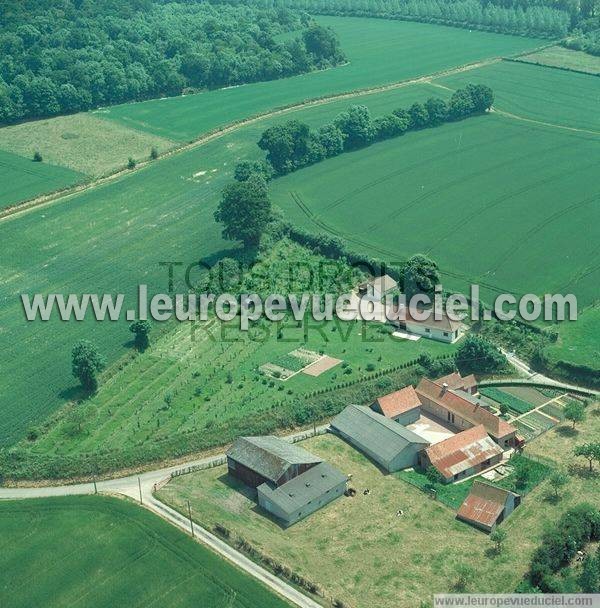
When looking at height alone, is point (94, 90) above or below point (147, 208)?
above

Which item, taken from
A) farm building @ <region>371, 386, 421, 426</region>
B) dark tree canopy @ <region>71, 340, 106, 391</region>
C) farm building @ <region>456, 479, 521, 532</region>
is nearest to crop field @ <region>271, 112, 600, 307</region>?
farm building @ <region>371, 386, 421, 426</region>

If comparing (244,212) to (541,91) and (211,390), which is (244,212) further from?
(541,91)

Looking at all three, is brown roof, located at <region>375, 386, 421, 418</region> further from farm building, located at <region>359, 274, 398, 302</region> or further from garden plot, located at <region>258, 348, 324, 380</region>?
farm building, located at <region>359, 274, 398, 302</region>

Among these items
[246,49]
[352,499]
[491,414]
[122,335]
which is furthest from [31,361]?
[246,49]

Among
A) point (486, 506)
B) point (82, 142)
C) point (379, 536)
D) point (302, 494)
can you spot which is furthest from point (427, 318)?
point (82, 142)

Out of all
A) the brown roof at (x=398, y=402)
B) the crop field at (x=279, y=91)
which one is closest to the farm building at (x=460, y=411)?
the brown roof at (x=398, y=402)

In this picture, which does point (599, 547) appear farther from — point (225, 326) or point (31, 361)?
point (31, 361)
